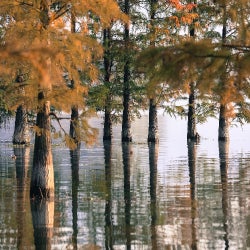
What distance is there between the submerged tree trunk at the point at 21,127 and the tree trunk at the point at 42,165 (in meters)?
→ 22.9

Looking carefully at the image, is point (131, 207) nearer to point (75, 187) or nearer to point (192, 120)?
point (75, 187)

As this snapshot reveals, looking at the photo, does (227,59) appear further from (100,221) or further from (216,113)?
(216,113)

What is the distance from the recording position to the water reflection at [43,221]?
42.3 feet

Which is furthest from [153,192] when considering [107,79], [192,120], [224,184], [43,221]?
[107,79]

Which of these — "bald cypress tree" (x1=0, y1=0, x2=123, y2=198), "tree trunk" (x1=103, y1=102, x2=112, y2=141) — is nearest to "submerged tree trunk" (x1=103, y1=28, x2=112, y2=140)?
"tree trunk" (x1=103, y1=102, x2=112, y2=141)

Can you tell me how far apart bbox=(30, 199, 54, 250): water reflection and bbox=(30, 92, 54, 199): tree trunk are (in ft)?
1.71

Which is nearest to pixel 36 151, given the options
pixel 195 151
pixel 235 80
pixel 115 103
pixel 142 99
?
pixel 235 80

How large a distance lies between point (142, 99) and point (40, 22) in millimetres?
30914

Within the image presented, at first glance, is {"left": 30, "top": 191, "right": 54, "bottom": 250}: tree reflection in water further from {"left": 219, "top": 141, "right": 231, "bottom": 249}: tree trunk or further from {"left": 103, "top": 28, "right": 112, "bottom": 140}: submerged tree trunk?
{"left": 103, "top": 28, "right": 112, "bottom": 140}: submerged tree trunk

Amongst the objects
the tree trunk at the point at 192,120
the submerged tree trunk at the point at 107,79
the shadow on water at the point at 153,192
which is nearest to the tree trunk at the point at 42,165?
the shadow on water at the point at 153,192

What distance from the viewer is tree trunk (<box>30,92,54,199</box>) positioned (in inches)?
746

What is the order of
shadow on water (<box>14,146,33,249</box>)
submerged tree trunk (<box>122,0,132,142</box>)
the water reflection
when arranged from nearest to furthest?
1. the water reflection
2. shadow on water (<box>14,146,33,249</box>)
3. submerged tree trunk (<box>122,0,132,142</box>)

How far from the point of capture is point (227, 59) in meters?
9.88

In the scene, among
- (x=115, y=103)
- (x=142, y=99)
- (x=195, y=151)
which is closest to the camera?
(x=195, y=151)
